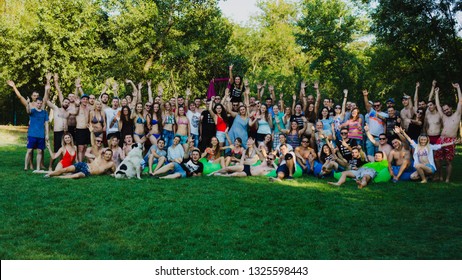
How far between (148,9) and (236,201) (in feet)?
65.9

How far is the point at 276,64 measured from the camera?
43656 mm

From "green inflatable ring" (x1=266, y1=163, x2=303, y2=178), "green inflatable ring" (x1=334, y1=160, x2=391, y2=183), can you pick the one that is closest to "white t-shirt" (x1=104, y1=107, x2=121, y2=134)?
"green inflatable ring" (x1=266, y1=163, x2=303, y2=178)

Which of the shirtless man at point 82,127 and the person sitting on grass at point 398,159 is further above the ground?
the shirtless man at point 82,127

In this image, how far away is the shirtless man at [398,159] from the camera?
1076 centimetres

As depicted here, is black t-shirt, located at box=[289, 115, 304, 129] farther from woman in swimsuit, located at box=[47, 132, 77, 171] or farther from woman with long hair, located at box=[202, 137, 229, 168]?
woman in swimsuit, located at box=[47, 132, 77, 171]

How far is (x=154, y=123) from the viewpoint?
40.4ft

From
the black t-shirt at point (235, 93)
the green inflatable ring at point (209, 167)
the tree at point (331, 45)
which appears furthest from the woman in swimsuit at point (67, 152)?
the tree at point (331, 45)

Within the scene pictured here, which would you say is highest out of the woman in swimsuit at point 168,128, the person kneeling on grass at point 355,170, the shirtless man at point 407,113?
the shirtless man at point 407,113

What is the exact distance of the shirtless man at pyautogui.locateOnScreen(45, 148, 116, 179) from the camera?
10.5 meters

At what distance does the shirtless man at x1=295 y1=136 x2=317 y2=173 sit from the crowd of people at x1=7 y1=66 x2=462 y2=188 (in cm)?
3

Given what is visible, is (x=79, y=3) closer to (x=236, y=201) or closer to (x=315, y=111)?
(x=315, y=111)

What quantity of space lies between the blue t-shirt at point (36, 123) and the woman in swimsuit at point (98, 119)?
126cm

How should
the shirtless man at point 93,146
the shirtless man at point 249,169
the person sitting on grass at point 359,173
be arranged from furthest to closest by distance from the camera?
the shirtless man at point 93,146, the shirtless man at point 249,169, the person sitting on grass at point 359,173

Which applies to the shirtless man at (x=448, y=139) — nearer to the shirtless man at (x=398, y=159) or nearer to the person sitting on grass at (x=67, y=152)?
the shirtless man at (x=398, y=159)
